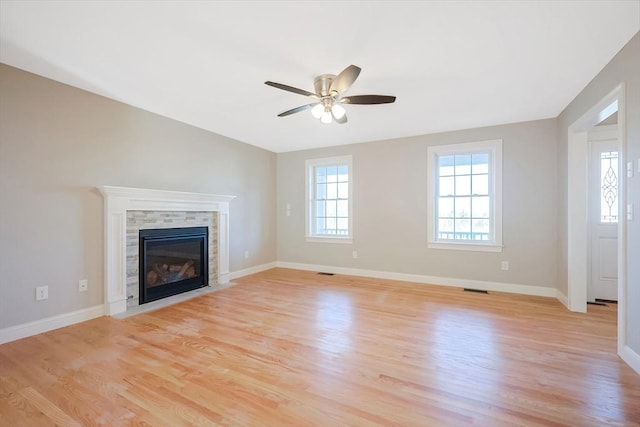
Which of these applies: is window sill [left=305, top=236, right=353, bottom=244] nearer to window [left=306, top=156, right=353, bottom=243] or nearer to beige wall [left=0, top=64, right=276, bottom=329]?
window [left=306, top=156, right=353, bottom=243]

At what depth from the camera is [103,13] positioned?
1866 mm

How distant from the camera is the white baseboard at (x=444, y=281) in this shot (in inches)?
153

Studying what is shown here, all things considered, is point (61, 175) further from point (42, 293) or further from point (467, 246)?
point (467, 246)

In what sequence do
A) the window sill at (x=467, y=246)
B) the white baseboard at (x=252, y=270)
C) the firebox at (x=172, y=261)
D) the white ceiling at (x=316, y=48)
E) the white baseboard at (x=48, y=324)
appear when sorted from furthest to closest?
1. the white baseboard at (x=252, y=270)
2. the window sill at (x=467, y=246)
3. the firebox at (x=172, y=261)
4. the white baseboard at (x=48, y=324)
5. the white ceiling at (x=316, y=48)

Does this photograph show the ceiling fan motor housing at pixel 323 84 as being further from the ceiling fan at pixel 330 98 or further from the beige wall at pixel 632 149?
the beige wall at pixel 632 149

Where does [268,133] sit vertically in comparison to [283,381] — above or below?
above

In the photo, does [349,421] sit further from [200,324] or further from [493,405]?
[200,324]

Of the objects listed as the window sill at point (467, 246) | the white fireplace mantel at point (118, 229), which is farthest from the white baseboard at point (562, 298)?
the white fireplace mantel at point (118, 229)

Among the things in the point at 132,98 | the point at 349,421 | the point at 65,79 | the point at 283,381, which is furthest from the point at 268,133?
the point at 349,421

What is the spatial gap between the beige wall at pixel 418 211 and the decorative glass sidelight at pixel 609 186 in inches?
20.3

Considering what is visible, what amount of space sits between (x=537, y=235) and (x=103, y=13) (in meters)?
5.28

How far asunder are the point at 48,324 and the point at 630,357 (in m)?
5.08

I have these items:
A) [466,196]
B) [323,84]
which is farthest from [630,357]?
[323,84]

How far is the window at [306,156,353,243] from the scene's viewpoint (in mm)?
5336
